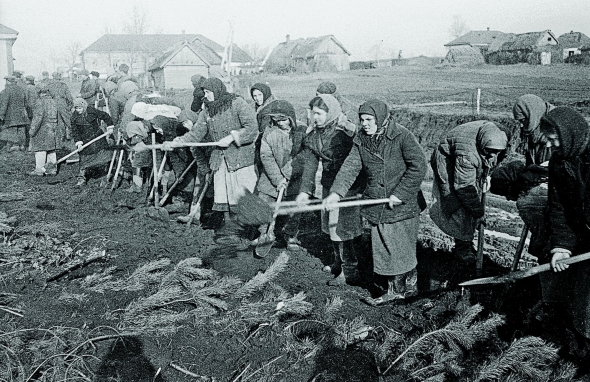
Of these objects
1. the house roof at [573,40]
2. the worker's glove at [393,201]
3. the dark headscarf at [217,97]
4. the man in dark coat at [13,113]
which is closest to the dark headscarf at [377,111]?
the worker's glove at [393,201]

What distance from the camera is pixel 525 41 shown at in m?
48.9

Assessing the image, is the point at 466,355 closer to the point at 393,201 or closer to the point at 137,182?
the point at 393,201

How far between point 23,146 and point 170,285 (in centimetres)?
1196

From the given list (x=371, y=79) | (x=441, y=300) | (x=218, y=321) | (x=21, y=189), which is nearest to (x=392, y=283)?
(x=441, y=300)

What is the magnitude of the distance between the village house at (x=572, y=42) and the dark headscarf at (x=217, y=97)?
4519 cm

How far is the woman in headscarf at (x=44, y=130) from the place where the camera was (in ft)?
36.8

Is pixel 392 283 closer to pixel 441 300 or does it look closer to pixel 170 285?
pixel 441 300

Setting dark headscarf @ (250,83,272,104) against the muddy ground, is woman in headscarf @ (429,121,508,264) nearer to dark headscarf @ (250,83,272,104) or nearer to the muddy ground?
the muddy ground

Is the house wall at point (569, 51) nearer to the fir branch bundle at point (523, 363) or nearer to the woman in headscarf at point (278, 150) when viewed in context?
the woman in headscarf at point (278, 150)

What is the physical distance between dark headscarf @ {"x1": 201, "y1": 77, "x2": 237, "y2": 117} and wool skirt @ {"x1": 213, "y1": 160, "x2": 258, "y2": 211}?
2.04 ft

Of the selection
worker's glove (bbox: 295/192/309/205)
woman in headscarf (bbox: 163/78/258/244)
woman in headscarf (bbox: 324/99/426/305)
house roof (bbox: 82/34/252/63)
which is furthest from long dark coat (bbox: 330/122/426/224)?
house roof (bbox: 82/34/252/63)

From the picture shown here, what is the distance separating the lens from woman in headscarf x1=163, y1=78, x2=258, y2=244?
659cm

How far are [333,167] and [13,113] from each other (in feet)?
Answer: 36.5

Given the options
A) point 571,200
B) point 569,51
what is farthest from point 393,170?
point 569,51
